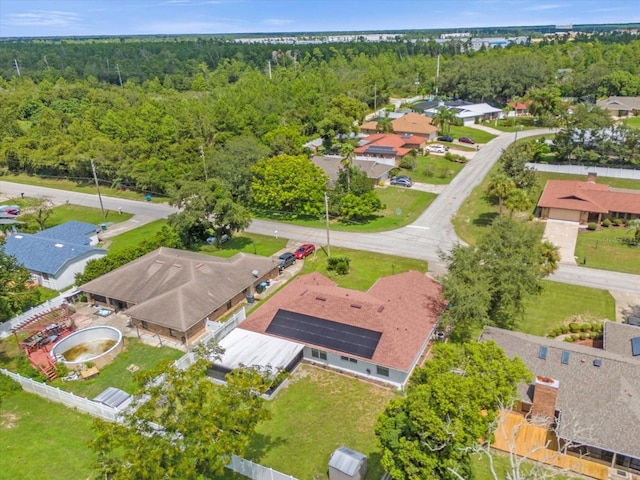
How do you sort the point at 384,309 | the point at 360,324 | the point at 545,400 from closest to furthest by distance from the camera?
the point at 545,400, the point at 360,324, the point at 384,309

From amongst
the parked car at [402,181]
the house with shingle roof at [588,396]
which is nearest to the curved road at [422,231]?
the parked car at [402,181]

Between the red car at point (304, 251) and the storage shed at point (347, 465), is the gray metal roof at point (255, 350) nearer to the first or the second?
the storage shed at point (347, 465)

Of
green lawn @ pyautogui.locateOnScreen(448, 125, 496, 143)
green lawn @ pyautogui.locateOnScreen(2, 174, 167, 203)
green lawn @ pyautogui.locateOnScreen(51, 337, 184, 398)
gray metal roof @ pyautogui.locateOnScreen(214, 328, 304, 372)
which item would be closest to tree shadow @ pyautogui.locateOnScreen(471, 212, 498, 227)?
gray metal roof @ pyautogui.locateOnScreen(214, 328, 304, 372)

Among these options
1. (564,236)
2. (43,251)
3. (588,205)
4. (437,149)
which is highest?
(437,149)

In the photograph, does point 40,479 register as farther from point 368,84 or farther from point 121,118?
point 368,84

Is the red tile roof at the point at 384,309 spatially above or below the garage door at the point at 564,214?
above

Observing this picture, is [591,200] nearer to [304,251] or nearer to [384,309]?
[304,251]

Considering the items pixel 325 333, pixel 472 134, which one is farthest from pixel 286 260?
pixel 472 134
